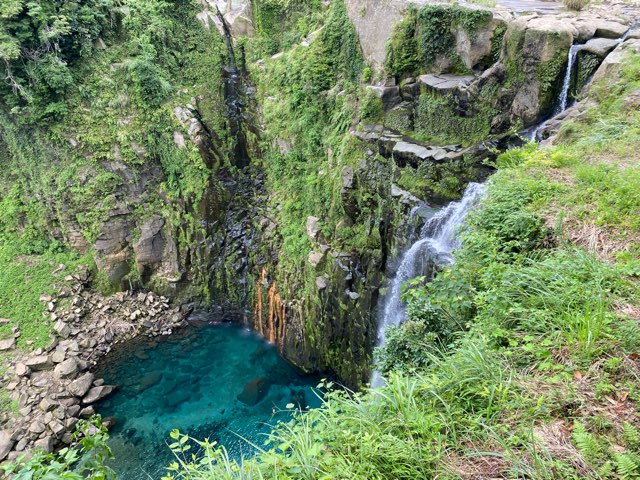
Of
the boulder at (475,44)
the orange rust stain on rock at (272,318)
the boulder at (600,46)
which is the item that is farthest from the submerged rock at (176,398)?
the boulder at (600,46)

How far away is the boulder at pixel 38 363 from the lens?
573 inches

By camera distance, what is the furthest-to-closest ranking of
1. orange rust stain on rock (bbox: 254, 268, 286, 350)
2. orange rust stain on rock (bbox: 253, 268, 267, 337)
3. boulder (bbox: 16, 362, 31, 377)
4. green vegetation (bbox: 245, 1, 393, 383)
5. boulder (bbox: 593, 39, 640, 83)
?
1. orange rust stain on rock (bbox: 253, 268, 267, 337)
2. orange rust stain on rock (bbox: 254, 268, 286, 350)
3. boulder (bbox: 16, 362, 31, 377)
4. green vegetation (bbox: 245, 1, 393, 383)
5. boulder (bbox: 593, 39, 640, 83)

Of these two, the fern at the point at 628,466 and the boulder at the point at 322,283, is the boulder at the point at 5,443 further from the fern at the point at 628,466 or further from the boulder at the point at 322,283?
the fern at the point at 628,466

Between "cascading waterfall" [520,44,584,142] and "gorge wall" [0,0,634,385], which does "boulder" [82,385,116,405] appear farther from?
"cascading waterfall" [520,44,584,142]

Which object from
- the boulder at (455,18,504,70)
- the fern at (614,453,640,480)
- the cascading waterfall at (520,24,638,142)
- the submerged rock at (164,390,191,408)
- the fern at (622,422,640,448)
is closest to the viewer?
the fern at (614,453,640,480)

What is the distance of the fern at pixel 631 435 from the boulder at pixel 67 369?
1665cm

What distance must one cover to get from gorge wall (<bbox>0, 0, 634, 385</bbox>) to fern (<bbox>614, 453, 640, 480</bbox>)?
25.7 feet

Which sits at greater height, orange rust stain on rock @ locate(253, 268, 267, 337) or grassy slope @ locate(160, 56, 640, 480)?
grassy slope @ locate(160, 56, 640, 480)

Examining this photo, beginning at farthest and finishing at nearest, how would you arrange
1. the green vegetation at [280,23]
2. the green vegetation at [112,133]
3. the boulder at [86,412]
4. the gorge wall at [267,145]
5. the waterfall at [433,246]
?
the green vegetation at [280,23], the green vegetation at [112,133], the boulder at [86,412], the gorge wall at [267,145], the waterfall at [433,246]

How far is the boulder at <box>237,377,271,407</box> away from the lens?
13.5 metres

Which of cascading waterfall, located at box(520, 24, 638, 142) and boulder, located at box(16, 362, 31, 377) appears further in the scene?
boulder, located at box(16, 362, 31, 377)

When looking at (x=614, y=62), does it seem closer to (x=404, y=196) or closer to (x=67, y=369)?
(x=404, y=196)

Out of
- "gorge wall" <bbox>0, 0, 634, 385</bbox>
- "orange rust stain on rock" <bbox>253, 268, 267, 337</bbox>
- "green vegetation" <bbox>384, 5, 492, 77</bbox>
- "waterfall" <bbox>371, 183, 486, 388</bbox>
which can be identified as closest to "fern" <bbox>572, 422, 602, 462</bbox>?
"waterfall" <bbox>371, 183, 486, 388</bbox>

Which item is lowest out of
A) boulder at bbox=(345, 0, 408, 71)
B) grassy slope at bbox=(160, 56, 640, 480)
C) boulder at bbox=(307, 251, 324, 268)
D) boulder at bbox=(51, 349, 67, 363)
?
boulder at bbox=(51, 349, 67, 363)
